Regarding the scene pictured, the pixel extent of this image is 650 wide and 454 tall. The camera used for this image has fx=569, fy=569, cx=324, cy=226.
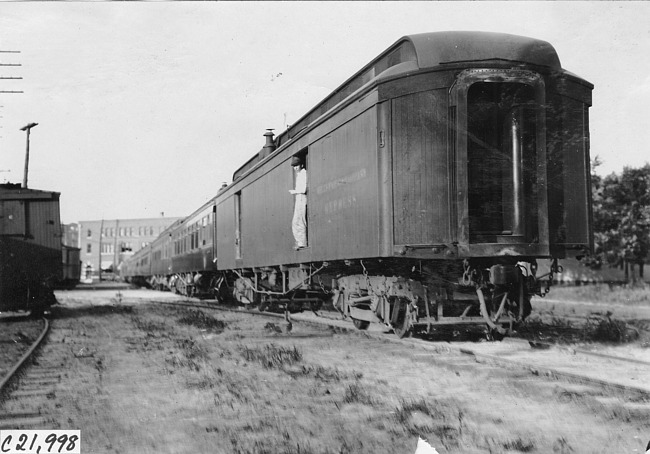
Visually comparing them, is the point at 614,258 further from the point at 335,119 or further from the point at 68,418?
the point at 68,418

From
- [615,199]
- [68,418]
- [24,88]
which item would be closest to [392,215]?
[68,418]

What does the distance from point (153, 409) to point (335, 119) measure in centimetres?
422

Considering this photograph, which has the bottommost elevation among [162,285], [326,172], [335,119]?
[162,285]

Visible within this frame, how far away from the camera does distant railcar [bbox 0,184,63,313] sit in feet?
42.5

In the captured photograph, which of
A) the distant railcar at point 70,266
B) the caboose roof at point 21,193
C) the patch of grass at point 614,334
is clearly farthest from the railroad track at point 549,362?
the distant railcar at point 70,266

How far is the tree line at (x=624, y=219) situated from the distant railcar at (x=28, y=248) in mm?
20869

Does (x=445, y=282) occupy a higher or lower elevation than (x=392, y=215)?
lower

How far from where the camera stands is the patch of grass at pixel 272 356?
244 inches

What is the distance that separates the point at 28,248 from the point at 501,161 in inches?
454

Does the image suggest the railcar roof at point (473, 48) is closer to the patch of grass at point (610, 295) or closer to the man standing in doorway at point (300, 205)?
the man standing in doorway at point (300, 205)

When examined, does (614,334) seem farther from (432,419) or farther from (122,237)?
(122,237)

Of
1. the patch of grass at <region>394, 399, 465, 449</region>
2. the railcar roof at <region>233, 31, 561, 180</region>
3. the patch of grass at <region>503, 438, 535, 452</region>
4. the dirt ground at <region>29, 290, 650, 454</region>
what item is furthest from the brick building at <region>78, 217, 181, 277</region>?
the patch of grass at <region>503, 438, 535, 452</region>

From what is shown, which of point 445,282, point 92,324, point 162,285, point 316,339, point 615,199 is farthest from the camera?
point 162,285

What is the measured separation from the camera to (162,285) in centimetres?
3177
